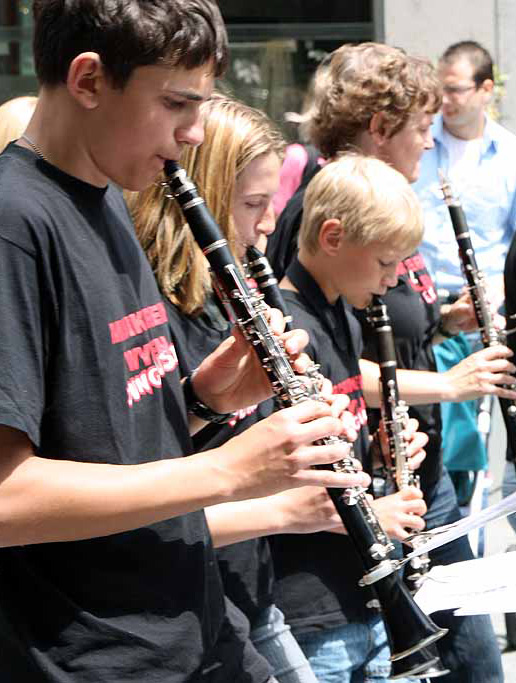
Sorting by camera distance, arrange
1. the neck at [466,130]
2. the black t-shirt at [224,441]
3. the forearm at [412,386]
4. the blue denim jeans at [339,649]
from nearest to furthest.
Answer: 1. the black t-shirt at [224,441]
2. the blue denim jeans at [339,649]
3. the forearm at [412,386]
4. the neck at [466,130]

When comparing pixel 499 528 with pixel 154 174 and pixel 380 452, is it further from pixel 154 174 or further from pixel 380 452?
pixel 154 174

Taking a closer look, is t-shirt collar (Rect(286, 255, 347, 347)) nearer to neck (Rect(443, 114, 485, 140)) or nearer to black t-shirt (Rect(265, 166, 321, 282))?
black t-shirt (Rect(265, 166, 321, 282))

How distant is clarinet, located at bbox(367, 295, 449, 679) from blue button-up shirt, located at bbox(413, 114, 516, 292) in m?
2.22

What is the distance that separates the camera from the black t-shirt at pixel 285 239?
11.4 feet

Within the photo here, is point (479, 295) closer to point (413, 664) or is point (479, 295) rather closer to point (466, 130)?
point (413, 664)

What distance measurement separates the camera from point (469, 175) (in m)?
5.40

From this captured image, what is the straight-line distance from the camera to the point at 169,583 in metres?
1.81

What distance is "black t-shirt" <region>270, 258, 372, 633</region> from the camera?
2.58 meters

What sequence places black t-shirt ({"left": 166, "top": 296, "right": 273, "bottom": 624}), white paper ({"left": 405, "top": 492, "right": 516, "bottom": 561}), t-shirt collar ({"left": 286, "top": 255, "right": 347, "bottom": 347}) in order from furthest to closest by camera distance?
t-shirt collar ({"left": 286, "top": 255, "right": 347, "bottom": 347}), black t-shirt ({"left": 166, "top": 296, "right": 273, "bottom": 624}), white paper ({"left": 405, "top": 492, "right": 516, "bottom": 561})

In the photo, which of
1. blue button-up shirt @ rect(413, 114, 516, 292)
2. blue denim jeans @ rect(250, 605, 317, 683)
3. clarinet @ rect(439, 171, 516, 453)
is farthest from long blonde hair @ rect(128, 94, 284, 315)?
blue button-up shirt @ rect(413, 114, 516, 292)

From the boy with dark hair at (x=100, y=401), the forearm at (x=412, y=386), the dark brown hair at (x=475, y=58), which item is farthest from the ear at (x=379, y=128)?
the dark brown hair at (x=475, y=58)

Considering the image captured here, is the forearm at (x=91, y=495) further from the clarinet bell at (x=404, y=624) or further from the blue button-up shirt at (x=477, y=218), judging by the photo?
the blue button-up shirt at (x=477, y=218)

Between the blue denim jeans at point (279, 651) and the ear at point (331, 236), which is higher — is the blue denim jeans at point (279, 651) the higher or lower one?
the lower one

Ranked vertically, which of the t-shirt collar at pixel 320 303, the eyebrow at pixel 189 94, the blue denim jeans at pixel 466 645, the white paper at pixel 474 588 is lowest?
the blue denim jeans at pixel 466 645
